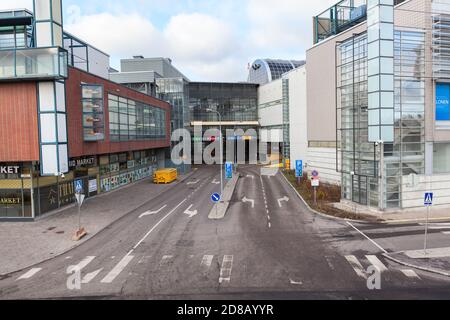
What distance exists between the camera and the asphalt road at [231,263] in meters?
11.6

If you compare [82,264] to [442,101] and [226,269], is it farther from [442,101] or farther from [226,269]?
[442,101]

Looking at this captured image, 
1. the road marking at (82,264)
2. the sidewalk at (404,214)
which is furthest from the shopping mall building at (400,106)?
the road marking at (82,264)

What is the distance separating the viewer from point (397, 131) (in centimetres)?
2350

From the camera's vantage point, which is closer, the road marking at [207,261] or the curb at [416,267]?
the curb at [416,267]

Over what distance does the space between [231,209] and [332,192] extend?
1022cm

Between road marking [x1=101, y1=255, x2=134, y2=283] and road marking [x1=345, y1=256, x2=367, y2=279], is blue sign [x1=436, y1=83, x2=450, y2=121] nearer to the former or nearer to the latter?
road marking [x1=345, y1=256, x2=367, y2=279]

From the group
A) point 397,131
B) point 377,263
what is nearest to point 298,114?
point 397,131

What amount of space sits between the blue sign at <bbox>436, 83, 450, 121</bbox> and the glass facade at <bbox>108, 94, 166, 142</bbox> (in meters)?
25.7

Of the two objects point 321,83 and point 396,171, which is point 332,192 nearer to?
point 396,171

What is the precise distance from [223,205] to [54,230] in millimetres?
11915

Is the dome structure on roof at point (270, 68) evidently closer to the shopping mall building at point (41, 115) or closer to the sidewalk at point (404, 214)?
the shopping mall building at point (41, 115)

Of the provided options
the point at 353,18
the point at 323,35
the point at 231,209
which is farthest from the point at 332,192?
the point at 323,35

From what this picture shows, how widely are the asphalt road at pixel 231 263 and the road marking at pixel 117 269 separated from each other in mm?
36

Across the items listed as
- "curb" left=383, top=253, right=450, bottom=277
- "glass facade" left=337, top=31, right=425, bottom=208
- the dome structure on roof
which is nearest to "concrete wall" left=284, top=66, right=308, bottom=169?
"glass facade" left=337, top=31, right=425, bottom=208
